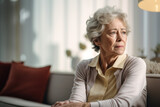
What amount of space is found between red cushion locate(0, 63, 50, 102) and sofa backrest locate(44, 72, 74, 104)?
6 cm

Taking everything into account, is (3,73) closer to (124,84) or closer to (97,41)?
(97,41)

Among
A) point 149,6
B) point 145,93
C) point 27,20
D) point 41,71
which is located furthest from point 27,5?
point 145,93

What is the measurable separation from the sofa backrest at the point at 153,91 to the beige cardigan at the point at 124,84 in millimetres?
64

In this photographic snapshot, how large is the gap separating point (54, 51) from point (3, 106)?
5.56 feet

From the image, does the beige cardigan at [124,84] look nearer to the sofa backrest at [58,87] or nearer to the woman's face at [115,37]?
the woman's face at [115,37]

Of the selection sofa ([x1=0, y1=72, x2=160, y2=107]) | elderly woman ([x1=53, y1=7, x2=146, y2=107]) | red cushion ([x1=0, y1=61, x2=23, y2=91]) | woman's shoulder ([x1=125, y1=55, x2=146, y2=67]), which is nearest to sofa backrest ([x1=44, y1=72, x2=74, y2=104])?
sofa ([x1=0, y1=72, x2=160, y2=107])

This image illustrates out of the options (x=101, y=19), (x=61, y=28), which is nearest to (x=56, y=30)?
(x=61, y=28)

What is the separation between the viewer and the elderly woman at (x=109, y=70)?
1.32 m

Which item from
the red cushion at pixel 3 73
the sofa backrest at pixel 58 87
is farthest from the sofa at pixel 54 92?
the red cushion at pixel 3 73

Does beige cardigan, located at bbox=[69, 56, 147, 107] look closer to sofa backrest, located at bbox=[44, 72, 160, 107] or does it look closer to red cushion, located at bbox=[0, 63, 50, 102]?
sofa backrest, located at bbox=[44, 72, 160, 107]

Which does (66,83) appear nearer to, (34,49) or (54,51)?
→ (54,51)

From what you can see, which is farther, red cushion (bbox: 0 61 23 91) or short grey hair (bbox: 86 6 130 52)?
red cushion (bbox: 0 61 23 91)

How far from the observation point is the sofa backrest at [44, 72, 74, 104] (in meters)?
2.13

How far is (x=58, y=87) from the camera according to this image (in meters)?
2.25
